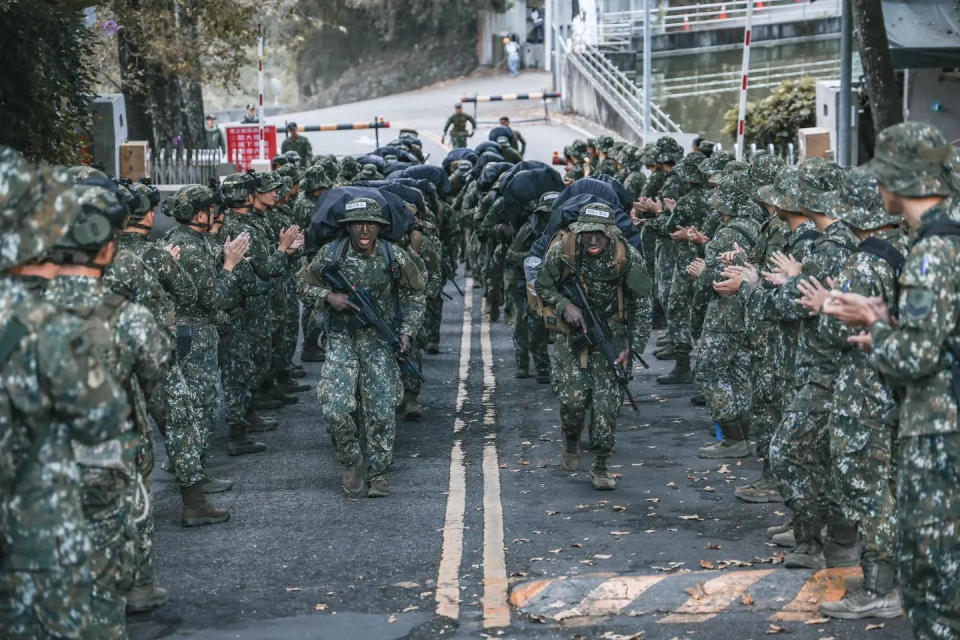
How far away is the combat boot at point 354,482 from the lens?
1109 centimetres

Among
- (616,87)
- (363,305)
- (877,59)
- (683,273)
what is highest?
(616,87)

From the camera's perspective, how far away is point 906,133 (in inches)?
253

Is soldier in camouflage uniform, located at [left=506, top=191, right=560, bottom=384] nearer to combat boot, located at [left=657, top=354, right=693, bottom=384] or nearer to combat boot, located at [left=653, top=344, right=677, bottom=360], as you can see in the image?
combat boot, located at [left=657, top=354, right=693, bottom=384]

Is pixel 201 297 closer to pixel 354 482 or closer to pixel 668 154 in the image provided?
pixel 354 482

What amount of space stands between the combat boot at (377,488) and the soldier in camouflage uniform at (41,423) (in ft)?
18.4

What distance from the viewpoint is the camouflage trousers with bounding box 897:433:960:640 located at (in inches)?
241

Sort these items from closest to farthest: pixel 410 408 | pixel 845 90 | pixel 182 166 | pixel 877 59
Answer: pixel 410 408 → pixel 877 59 → pixel 845 90 → pixel 182 166

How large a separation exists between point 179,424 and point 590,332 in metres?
3.10

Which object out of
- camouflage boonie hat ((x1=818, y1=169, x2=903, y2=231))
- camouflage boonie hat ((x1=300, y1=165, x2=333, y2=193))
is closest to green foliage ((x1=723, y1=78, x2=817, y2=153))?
camouflage boonie hat ((x1=300, y1=165, x2=333, y2=193))

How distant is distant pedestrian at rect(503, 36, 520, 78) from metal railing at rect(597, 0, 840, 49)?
1353cm

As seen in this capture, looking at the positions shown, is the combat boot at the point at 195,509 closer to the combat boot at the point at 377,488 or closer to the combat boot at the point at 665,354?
the combat boot at the point at 377,488

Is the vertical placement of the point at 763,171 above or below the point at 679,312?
above

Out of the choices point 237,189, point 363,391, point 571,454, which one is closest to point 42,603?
point 363,391

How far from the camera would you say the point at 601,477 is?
11.1 m
